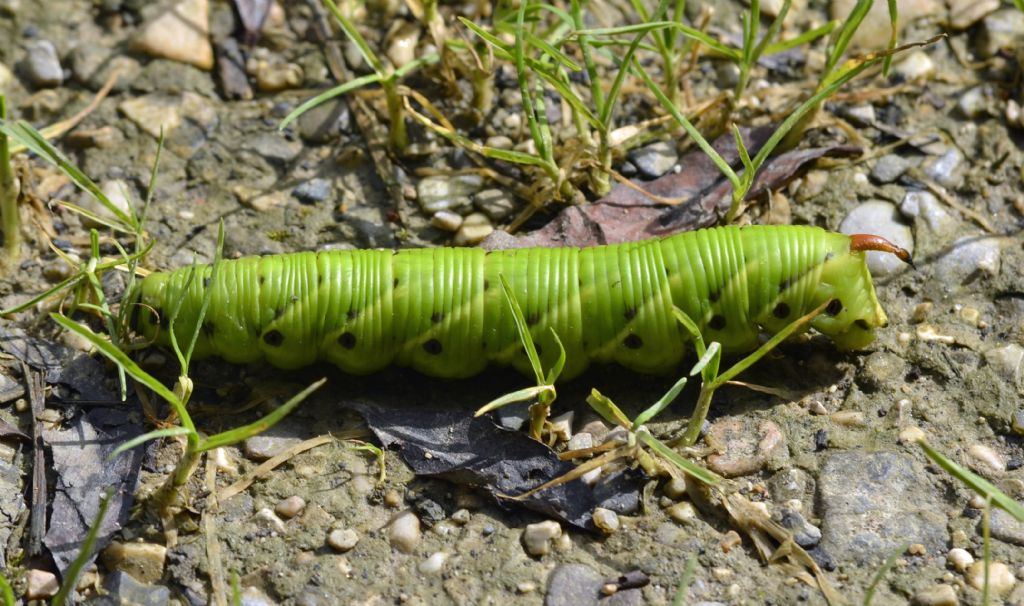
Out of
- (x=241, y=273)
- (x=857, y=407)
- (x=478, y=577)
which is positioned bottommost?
(x=478, y=577)

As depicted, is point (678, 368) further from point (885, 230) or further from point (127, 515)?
point (127, 515)

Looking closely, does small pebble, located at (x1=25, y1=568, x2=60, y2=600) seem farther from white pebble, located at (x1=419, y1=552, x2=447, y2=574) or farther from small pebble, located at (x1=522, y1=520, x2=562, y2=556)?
small pebble, located at (x1=522, y1=520, x2=562, y2=556)

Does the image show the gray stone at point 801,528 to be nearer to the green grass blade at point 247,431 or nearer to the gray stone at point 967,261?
the gray stone at point 967,261

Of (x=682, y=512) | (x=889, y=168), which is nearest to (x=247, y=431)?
(x=682, y=512)

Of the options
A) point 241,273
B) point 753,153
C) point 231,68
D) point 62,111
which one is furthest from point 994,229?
point 62,111

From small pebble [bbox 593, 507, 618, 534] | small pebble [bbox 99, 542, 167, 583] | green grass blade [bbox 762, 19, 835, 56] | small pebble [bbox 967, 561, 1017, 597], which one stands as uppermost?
green grass blade [bbox 762, 19, 835, 56]

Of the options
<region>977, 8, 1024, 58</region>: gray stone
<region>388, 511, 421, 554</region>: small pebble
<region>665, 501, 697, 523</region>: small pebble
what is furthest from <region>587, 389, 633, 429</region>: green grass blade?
<region>977, 8, 1024, 58</region>: gray stone
